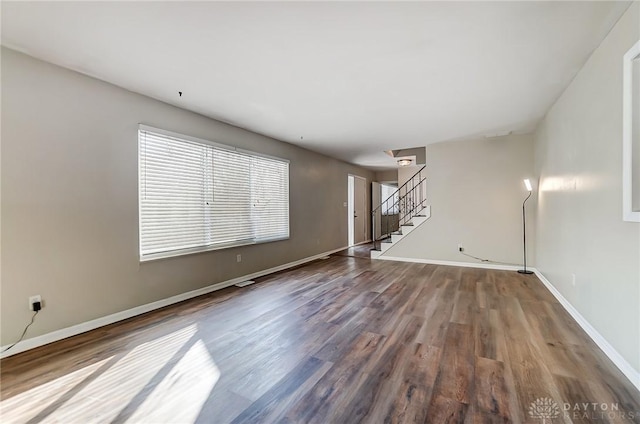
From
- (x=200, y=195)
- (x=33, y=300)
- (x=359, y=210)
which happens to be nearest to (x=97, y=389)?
(x=33, y=300)

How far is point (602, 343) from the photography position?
7.43ft

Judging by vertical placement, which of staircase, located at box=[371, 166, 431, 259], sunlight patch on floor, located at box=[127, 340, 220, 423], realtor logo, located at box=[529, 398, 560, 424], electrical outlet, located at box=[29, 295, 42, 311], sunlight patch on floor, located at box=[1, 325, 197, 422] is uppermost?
staircase, located at box=[371, 166, 431, 259]

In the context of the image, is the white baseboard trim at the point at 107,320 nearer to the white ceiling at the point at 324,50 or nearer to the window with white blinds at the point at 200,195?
the window with white blinds at the point at 200,195

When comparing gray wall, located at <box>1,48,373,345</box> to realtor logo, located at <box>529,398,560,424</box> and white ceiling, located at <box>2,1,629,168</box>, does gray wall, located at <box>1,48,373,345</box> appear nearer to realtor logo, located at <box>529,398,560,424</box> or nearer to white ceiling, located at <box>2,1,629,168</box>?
white ceiling, located at <box>2,1,629,168</box>

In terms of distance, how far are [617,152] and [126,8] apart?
12.0ft

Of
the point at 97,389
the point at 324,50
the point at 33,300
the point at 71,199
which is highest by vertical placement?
the point at 324,50

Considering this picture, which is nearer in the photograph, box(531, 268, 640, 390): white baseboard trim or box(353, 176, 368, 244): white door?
box(531, 268, 640, 390): white baseboard trim

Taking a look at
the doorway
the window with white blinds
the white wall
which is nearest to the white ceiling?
the window with white blinds

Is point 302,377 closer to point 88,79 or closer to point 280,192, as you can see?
point 88,79

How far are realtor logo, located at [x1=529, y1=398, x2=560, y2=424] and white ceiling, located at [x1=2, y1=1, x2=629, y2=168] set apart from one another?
101 inches

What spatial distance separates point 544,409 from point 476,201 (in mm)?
4555

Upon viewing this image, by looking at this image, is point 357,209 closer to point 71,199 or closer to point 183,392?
point 71,199

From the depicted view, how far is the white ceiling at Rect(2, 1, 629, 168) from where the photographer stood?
6.17 feet

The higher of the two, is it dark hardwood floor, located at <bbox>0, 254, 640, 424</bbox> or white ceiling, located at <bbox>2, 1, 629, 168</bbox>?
white ceiling, located at <bbox>2, 1, 629, 168</bbox>
